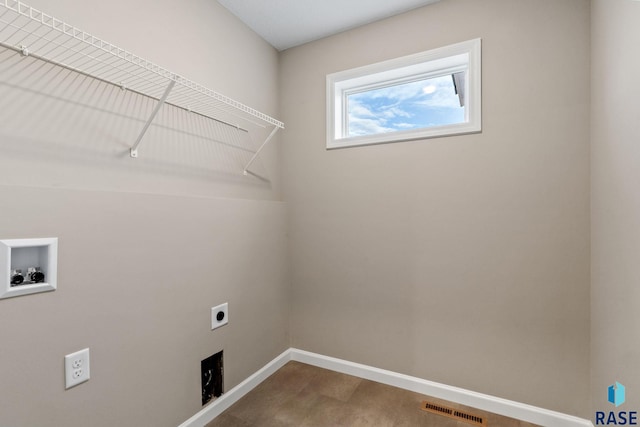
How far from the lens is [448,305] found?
1901mm

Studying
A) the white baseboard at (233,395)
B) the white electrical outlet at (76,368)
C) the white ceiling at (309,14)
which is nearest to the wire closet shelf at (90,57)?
the white ceiling at (309,14)

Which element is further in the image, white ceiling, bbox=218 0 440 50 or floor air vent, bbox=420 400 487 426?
white ceiling, bbox=218 0 440 50

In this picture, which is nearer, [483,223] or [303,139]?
[483,223]

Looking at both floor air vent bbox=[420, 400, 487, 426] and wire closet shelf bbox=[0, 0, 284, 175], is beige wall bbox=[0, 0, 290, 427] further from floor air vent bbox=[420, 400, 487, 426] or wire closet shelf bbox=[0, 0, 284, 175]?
floor air vent bbox=[420, 400, 487, 426]

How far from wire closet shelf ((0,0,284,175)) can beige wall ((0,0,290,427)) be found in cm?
6

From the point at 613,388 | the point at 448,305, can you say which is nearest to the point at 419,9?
the point at 448,305

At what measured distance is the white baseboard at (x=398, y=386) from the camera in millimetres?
1652

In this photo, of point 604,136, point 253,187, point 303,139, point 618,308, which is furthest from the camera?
point 303,139

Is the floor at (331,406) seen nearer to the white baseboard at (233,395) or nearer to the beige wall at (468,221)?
the white baseboard at (233,395)

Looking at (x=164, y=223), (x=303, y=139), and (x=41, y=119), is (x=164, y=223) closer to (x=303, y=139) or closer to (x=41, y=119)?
(x=41, y=119)

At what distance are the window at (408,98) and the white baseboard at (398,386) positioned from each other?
1592mm

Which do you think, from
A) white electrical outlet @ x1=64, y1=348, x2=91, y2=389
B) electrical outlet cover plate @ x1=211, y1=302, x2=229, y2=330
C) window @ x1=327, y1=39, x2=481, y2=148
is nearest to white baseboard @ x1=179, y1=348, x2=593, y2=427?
electrical outlet cover plate @ x1=211, y1=302, x2=229, y2=330

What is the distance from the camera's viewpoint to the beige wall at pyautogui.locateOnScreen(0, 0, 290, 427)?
106 centimetres

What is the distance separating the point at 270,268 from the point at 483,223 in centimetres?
145
